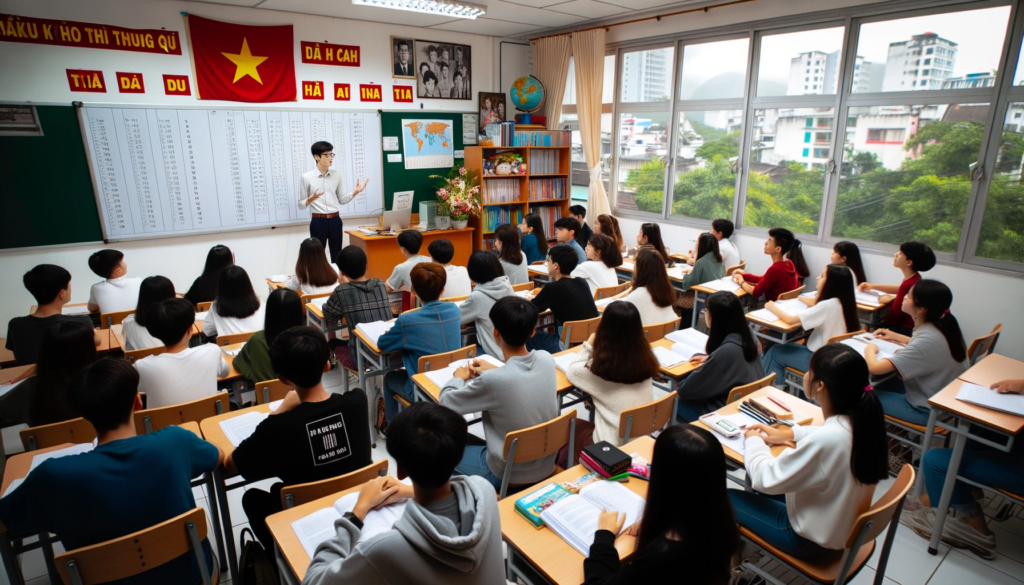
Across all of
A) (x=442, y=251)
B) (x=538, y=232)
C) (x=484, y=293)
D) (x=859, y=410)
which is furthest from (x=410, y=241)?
(x=859, y=410)

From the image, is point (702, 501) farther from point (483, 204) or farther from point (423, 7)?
point (483, 204)

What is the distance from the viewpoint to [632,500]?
1874 mm

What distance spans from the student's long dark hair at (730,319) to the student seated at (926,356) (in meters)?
0.89

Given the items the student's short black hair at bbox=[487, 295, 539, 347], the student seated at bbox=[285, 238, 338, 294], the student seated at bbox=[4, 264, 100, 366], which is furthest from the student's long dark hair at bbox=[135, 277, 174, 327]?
the student's short black hair at bbox=[487, 295, 539, 347]

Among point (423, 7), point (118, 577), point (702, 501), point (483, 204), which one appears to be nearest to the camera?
point (702, 501)

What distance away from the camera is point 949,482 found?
2633 mm

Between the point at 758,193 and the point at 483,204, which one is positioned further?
the point at 483,204

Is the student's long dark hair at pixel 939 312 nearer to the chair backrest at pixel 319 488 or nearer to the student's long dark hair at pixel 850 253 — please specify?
the student's long dark hair at pixel 850 253

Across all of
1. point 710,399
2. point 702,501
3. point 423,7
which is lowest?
point 710,399

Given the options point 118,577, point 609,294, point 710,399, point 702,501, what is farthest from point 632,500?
point 609,294

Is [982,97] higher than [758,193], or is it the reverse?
[982,97]

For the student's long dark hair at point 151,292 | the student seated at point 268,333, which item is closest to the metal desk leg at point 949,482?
the student seated at point 268,333

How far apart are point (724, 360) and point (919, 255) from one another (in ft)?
8.13

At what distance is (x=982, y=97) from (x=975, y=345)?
2347 mm
